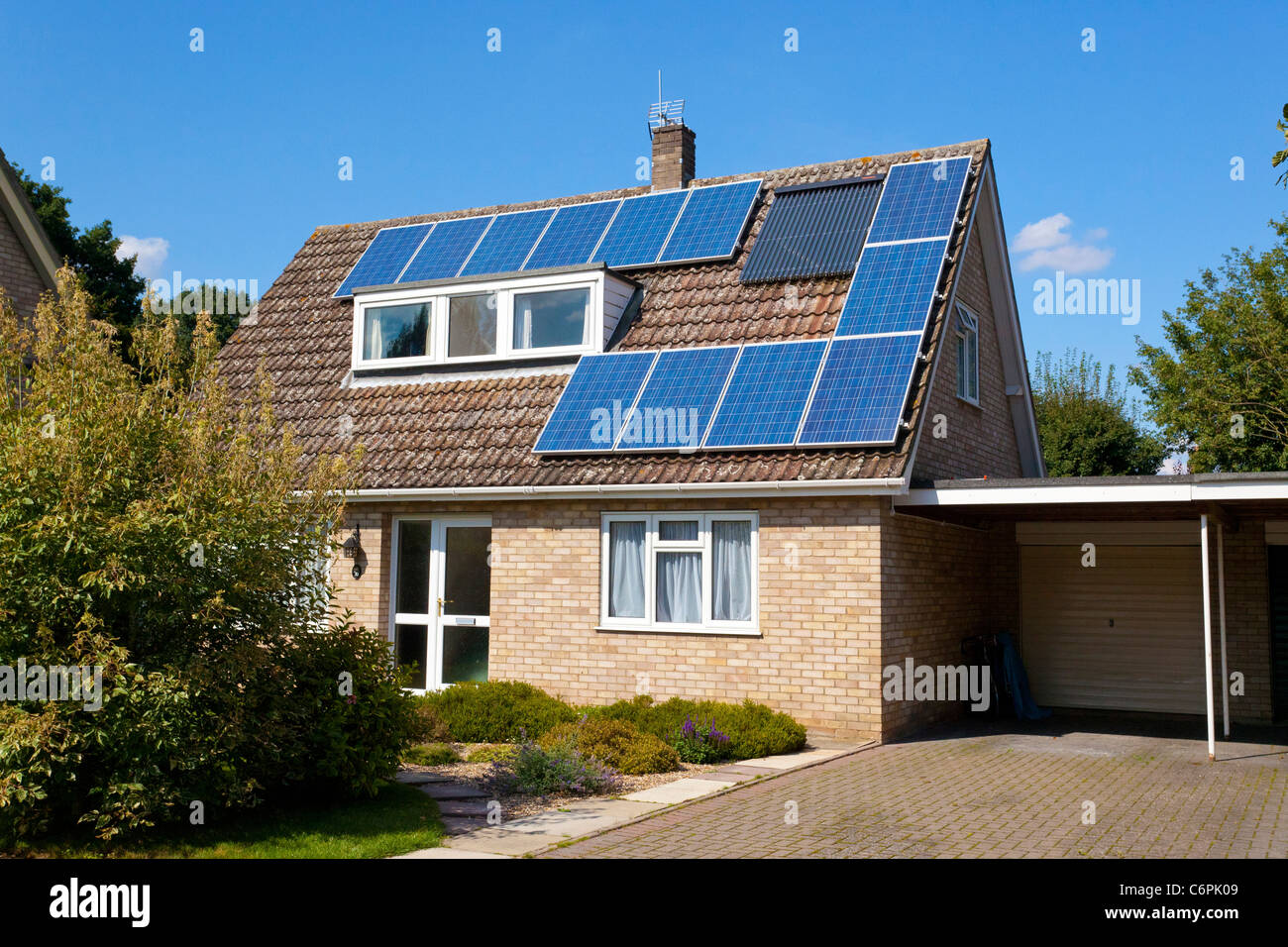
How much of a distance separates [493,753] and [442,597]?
428 cm

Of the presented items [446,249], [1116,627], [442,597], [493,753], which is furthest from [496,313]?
[1116,627]

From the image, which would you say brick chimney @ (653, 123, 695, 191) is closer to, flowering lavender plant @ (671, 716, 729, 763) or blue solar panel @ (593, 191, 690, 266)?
blue solar panel @ (593, 191, 690, 266)

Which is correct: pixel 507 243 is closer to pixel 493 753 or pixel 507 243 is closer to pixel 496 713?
pixel 496 713

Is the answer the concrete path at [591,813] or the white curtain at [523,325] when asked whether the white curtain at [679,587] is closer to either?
the concrete path at [591,813]

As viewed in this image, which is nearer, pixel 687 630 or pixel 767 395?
pixel 687 630

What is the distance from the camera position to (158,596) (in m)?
8.07

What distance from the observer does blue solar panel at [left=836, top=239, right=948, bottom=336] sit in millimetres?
14195

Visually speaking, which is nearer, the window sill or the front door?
the window sill

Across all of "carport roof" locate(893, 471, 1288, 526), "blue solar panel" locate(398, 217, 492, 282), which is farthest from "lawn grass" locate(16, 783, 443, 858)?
"blue solar panel" locate(398, 217, 492, 282)

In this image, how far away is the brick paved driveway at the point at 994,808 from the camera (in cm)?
800

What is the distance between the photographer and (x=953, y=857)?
7.63 m

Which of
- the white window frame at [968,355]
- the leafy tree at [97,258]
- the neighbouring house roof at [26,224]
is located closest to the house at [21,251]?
the neighbouring house roof at [26,224]

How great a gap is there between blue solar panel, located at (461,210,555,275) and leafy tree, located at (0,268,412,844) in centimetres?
Answer: 879
